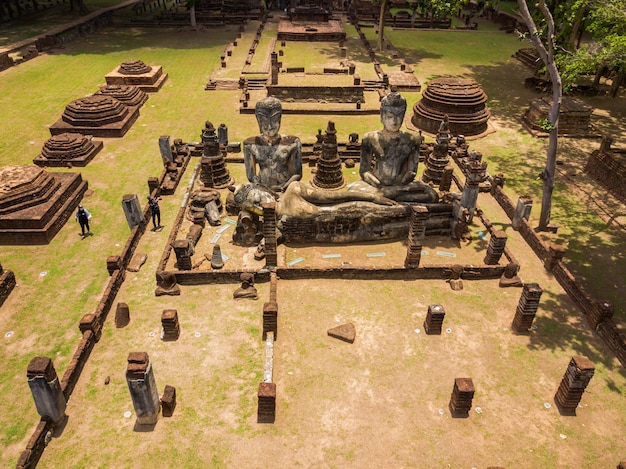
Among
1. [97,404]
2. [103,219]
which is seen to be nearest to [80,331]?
[97,404]

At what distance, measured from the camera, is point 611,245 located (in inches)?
538

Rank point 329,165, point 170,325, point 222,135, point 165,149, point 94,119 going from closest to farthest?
point 170,325 < point 329,165 < point 165,149 < point 222,135 < point 94,119

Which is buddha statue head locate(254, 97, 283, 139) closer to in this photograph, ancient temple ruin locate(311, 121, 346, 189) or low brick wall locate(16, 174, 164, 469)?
ancient temple ruin locate(311, 121, 346, 189)

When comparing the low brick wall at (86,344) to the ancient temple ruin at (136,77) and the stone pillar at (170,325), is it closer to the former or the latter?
the stone pillar at (170,325)

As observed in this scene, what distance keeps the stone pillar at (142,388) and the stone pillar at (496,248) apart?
29.8 ft

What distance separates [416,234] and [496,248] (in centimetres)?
250

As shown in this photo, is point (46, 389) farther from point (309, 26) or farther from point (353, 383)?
point (309, 26)

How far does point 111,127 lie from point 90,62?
1454 cm

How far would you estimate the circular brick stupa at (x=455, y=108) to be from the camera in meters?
21.2

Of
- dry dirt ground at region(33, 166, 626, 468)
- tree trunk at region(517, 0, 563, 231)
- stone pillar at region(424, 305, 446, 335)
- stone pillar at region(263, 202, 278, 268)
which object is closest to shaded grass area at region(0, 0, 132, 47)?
stone pillar at region(263, 202, 278, 268)

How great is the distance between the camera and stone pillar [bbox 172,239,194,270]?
1128cm

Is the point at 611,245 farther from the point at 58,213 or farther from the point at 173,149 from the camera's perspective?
the point at 58,213

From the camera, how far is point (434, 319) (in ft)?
32.4

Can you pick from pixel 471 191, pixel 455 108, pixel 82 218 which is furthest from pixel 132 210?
pixel 455 108
